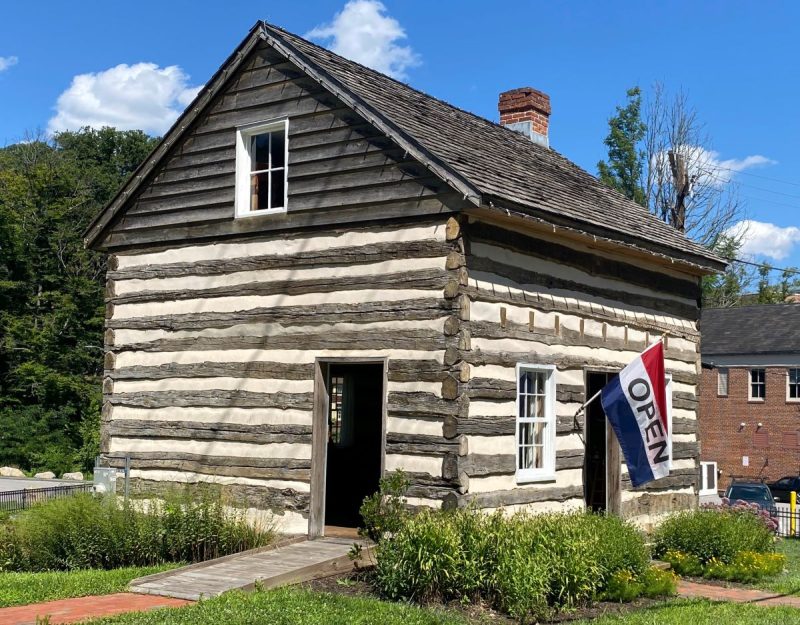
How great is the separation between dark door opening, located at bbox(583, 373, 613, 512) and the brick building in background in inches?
939

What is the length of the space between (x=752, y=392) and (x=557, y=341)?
29.6m

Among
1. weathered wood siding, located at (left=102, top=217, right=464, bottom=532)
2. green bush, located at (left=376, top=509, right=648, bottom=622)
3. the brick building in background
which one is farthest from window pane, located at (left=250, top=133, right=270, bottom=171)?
the brick building in background

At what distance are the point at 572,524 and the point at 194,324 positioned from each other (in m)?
6.24

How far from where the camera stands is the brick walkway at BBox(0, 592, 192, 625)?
28.5 feet

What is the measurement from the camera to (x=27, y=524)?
12336 millimetres

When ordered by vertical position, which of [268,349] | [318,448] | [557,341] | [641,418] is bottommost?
[318,448]

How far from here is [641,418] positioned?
11.4 meters

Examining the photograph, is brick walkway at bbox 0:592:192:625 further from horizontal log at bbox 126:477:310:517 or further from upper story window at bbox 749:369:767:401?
upper story window at bbox 749:369:767:401

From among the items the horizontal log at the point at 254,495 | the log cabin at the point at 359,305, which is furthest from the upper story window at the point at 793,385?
the horizontal log at the point at 254,495

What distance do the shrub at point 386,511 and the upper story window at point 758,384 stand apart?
31516 millimetres

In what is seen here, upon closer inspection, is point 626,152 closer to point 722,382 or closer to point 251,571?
point 722,382

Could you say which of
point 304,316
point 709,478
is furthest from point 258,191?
point 709,478

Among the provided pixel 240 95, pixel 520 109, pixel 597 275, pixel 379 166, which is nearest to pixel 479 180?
pixel 379 166

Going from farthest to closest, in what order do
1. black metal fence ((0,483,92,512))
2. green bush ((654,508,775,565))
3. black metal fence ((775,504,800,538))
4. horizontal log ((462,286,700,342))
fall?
black metal fence ((775,504,800,538)) → black metal fence ((0,483,92,512)) → green bush ((654,508,775,565)) → horizontal log ((462,286,700,342))
